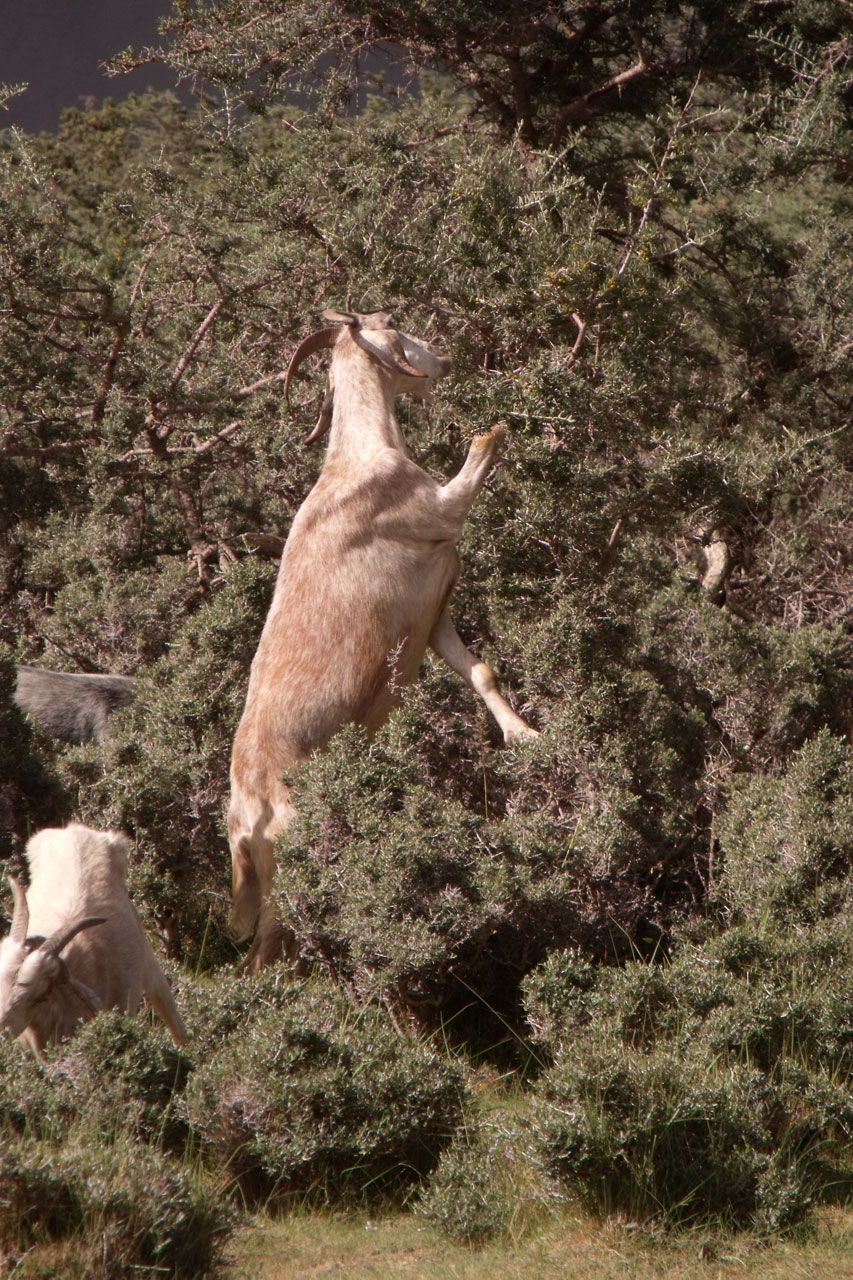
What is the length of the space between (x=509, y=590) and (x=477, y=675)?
0.68m

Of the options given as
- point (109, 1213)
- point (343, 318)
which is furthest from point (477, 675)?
point (109, 1213)

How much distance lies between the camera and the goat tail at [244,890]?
19.5ft

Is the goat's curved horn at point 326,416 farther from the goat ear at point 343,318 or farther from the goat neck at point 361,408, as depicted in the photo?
the goat ear at point 343,318

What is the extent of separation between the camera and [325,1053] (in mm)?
4199

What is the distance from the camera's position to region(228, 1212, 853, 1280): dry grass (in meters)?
3.57

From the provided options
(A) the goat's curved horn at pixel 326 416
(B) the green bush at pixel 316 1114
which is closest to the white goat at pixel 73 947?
(B) the green bush at pixel 316 1114

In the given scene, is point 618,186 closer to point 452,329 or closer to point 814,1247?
point 452,329

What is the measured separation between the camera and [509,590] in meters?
6.52

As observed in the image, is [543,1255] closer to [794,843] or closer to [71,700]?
[794,843]

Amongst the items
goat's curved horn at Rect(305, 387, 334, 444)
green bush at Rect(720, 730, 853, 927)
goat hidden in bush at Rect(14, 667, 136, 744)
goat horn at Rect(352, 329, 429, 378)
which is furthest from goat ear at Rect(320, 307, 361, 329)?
green bush at Rect(720, 730, 853, 927)

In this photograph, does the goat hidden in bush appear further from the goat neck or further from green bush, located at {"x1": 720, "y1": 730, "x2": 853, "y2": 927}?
green bush, located at {"x1": 720, "y1": 730, "x2": 853, "y2": 927}

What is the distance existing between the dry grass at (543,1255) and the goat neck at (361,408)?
376 centimetres

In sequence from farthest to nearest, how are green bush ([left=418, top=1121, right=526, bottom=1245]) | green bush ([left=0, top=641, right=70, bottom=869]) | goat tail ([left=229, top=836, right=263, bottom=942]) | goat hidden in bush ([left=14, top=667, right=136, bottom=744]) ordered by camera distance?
goat hidden in bush ([left=14, top=667, right=136, bottom=744])
green bush ([left=0, top=641, right=70, bottom=869])
goat tail ([left=229, top=836, right=263, bottom=942])
green bush ([left=418, top=1121, right=526, bottom=1245])

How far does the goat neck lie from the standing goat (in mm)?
85
